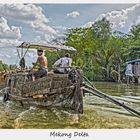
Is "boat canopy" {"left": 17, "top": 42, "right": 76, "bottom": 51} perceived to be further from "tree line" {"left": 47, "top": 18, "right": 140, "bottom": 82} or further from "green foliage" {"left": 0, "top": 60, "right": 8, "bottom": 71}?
"green foliage" {"left": 0, "top": 60, "right": 8, "bottom": 71}

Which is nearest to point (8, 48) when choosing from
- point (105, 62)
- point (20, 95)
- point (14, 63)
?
point (14, 63)

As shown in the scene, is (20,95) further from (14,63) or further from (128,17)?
(128,17)

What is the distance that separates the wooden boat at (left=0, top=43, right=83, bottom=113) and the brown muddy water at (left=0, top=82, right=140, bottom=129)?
50mm

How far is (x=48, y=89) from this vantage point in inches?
133

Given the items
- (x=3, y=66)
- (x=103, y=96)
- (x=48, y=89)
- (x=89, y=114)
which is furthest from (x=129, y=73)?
(x=3, y=66)

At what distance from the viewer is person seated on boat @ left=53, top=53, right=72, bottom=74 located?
3307 mm

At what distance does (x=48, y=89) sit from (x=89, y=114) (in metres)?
0.31

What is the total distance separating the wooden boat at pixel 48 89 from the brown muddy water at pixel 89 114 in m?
0.05

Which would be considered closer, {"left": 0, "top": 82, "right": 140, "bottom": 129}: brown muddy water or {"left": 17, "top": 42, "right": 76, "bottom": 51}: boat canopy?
{"left": 0, "top": 82, "right": 140, "bottom": 129}: brown muddy water

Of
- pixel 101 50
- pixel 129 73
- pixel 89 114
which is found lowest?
pixel 89 114

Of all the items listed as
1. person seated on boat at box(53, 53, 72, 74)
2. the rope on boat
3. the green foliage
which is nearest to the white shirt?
person seated on boat at box(53, 53, 72, 74)

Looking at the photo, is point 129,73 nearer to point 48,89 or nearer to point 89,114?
point 89,114
